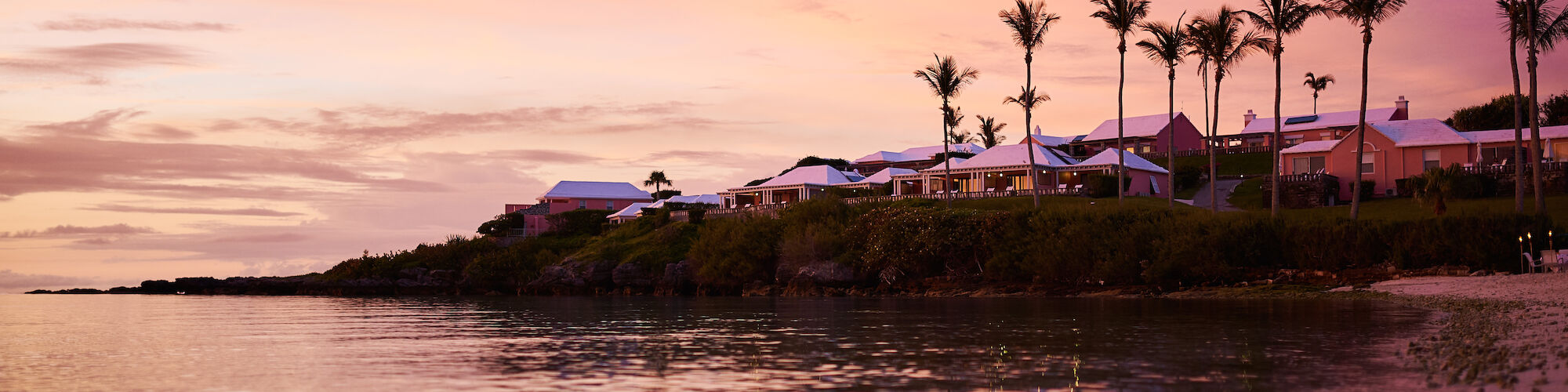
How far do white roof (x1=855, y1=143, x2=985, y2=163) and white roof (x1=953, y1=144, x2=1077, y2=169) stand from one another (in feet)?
110

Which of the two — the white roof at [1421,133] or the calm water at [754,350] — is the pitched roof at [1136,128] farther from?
the calm water at [754,350]

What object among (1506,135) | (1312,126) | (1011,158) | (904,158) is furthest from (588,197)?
(1506,135)

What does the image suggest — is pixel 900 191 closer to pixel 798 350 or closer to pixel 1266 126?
pixel 1266 126

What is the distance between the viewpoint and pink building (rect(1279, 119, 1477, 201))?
64438 mm

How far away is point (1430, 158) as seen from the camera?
64750mm

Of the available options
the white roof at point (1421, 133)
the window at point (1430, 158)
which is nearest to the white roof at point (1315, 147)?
the white roof at point (1421, 133)

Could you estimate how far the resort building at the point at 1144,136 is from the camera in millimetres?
101062

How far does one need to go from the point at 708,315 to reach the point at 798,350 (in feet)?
54.7

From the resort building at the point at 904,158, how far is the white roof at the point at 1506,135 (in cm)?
5314

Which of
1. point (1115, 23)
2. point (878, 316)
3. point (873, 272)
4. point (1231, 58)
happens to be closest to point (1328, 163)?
point (1231, 58)

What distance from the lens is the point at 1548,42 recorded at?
44969 millimetres

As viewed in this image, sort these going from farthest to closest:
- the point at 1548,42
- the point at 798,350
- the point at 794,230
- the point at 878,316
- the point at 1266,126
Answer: the point at 1266,126, the point at 794,230, the point at 1548,42, the point at 878,316, the point at 798,350

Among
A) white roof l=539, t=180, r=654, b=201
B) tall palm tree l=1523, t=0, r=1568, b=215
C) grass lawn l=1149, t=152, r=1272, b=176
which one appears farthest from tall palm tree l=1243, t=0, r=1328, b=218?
white roof l=539, t=180, r=654, b=201

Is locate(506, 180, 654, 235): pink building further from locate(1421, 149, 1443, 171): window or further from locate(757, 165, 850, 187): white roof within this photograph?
locate(1421, 149, 1443, 171): window
